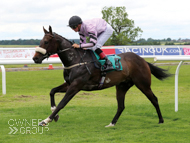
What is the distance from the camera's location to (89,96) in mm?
9055

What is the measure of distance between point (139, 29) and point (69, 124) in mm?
44778

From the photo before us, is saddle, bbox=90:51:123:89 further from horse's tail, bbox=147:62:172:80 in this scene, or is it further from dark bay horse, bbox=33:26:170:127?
horse's tail, bbox=147:62:172:80

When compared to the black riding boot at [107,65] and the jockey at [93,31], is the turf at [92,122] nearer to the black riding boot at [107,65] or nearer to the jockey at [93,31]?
the black riding boot at [107,65]

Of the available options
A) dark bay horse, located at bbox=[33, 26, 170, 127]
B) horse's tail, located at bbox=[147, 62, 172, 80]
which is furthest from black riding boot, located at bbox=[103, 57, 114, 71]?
horse's tail, located at bbox=[147, 62, 172, 80]

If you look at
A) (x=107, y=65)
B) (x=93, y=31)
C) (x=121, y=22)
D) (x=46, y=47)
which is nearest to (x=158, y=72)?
(x=107, y=65)

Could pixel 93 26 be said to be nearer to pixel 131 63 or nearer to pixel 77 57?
pixel 77 57

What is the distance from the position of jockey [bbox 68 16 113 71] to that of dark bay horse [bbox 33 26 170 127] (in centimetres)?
17

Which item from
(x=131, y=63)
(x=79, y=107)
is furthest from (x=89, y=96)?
(x=131, y=63)

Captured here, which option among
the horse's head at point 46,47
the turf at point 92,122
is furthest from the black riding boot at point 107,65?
the turf at point 92,122

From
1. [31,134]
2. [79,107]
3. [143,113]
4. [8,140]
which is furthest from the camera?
[79,107]

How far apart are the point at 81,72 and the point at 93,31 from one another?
712 millimetres

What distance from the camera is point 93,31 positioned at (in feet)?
16.3

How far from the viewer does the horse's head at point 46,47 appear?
186 inches

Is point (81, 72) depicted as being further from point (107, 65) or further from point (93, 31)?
point (93, 31)
